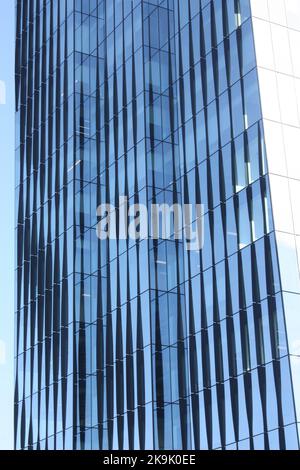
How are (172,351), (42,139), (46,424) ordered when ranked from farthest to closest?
(42,139) → (46,424) → (172,351)

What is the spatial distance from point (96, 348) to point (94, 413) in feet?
13.4

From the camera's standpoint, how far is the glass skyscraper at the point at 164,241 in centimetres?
4050

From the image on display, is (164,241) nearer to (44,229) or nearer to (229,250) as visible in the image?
(229,250)

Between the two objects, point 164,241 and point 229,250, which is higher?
point 164,241

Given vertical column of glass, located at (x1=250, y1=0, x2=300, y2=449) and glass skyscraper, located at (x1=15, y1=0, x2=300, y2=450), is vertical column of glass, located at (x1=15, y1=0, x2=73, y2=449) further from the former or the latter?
vertical column of glass, located at (x1=250, y1=0, x2=300, y2=449)

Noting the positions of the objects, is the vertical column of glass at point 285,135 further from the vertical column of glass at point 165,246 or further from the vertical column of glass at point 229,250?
the vertical column of glass at point 165,246

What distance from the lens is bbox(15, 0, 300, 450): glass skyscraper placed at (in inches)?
1594

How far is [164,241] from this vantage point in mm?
49500

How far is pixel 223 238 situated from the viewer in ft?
144

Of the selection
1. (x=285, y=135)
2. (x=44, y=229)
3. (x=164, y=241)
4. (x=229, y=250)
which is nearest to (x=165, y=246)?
(x=164, y=241)

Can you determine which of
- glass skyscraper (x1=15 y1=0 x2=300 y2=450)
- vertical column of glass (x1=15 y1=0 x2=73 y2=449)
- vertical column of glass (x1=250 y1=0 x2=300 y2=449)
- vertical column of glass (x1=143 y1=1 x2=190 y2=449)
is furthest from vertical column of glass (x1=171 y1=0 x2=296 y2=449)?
vertical column of glass (x1=15 y1=0 x2=73 y2=449)
